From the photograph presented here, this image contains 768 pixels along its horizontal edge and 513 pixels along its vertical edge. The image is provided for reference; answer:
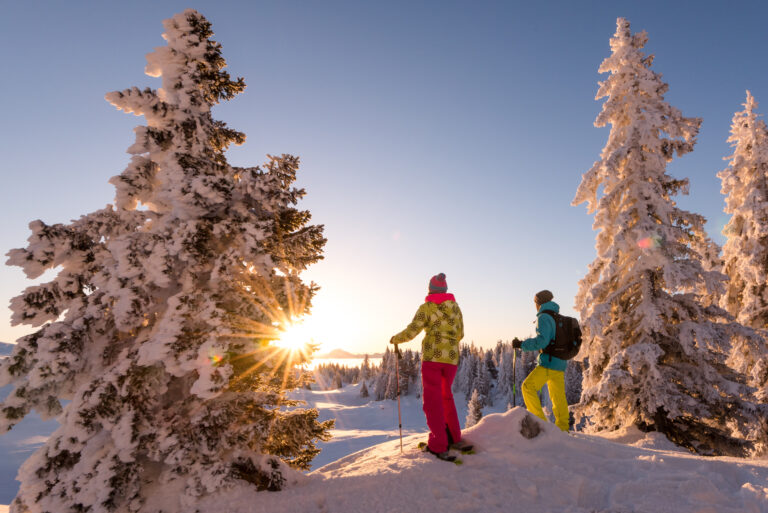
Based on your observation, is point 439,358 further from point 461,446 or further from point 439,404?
point 461,446

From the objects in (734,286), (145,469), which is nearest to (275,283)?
(145,469)

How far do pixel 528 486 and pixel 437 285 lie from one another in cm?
290

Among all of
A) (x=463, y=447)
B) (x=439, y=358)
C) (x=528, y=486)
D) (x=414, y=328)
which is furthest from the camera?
(x=414, y=328)

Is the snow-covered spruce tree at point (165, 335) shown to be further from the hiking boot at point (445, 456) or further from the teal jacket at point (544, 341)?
the teal jacket at point (544, 341)

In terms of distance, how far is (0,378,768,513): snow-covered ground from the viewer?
3.98 metres

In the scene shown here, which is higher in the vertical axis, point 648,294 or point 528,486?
point 648,294

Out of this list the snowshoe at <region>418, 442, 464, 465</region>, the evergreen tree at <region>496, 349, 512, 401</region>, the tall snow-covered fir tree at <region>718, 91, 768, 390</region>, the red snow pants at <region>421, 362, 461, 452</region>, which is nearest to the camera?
the snowshoe at <region>418, 442, 464, 465</region>

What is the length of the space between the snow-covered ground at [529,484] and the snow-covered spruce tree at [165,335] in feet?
2.32

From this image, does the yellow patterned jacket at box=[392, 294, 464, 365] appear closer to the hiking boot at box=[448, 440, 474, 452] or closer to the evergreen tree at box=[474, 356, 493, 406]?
the hiking boot at box=[448, 440, 474, 452]

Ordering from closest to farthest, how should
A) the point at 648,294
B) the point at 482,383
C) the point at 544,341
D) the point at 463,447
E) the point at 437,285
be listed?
the point at 463,447 < the point at 437,285 < the point at 544,341 < the point at 648,294 < the point at 482,383

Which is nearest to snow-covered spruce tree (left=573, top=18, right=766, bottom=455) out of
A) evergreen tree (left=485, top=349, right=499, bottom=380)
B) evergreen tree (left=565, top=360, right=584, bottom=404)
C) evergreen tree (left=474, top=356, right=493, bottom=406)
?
evergreen tree (left=565, top=360, right=584, bottom=404)

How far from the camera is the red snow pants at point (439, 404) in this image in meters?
5.36

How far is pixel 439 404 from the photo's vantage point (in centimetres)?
545

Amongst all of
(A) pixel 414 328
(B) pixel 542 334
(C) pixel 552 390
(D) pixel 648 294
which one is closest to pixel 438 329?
(A) pixel 414 328
